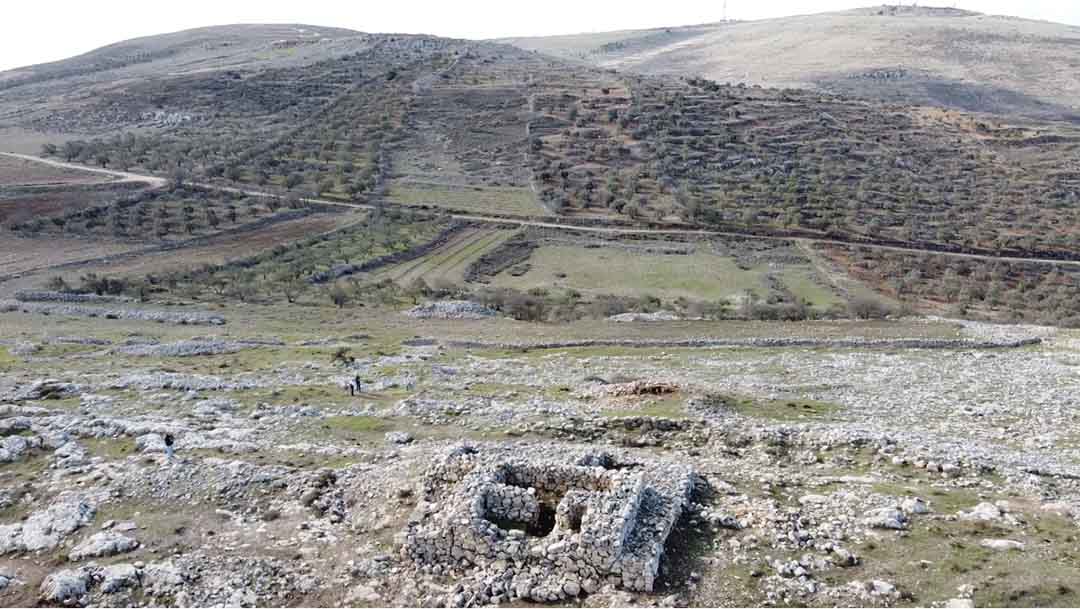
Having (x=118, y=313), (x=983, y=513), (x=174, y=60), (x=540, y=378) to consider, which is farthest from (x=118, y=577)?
(x=174, y=60)

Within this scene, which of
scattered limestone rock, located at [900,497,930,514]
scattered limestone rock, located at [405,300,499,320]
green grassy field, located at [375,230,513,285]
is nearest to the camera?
scattered limestone rock, located at [900,497,930,514]

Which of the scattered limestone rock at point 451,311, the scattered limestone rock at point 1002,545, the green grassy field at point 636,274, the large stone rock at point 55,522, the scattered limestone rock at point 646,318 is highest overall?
the large stone rock at point 55,522

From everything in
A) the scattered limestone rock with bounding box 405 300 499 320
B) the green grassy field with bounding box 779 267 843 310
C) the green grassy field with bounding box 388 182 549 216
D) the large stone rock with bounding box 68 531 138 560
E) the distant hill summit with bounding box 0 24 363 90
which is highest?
the distant hill summit with bounding box 0 24 363 90

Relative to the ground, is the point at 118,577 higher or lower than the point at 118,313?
lower

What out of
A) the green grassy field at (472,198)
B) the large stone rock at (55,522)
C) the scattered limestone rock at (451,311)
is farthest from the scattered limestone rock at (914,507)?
the green grassy field at (472,198)

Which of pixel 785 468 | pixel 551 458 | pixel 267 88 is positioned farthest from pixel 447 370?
pixel 267 88

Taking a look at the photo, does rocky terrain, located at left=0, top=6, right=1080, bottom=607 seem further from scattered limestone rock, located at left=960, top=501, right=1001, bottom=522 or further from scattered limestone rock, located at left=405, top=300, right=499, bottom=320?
scattered limestone rock, located at left=405, top=300, right=499, bottom=320

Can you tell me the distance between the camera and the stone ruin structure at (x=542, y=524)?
14789 mm

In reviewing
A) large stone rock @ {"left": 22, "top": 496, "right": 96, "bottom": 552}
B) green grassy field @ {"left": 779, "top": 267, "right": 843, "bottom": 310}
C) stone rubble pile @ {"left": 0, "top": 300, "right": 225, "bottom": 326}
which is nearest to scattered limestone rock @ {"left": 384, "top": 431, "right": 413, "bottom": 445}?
large stone rock @ {"left": 22, "top": 496, "right": 96, "bottom": 552}

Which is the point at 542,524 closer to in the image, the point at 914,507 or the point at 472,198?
the point at 914,507

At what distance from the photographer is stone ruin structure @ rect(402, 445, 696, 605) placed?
14.8 m

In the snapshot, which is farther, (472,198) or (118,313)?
(472,198)

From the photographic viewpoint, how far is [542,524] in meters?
17.0

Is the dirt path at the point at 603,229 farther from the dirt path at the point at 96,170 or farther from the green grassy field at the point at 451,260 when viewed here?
the green grassy field at the point at 451,260
